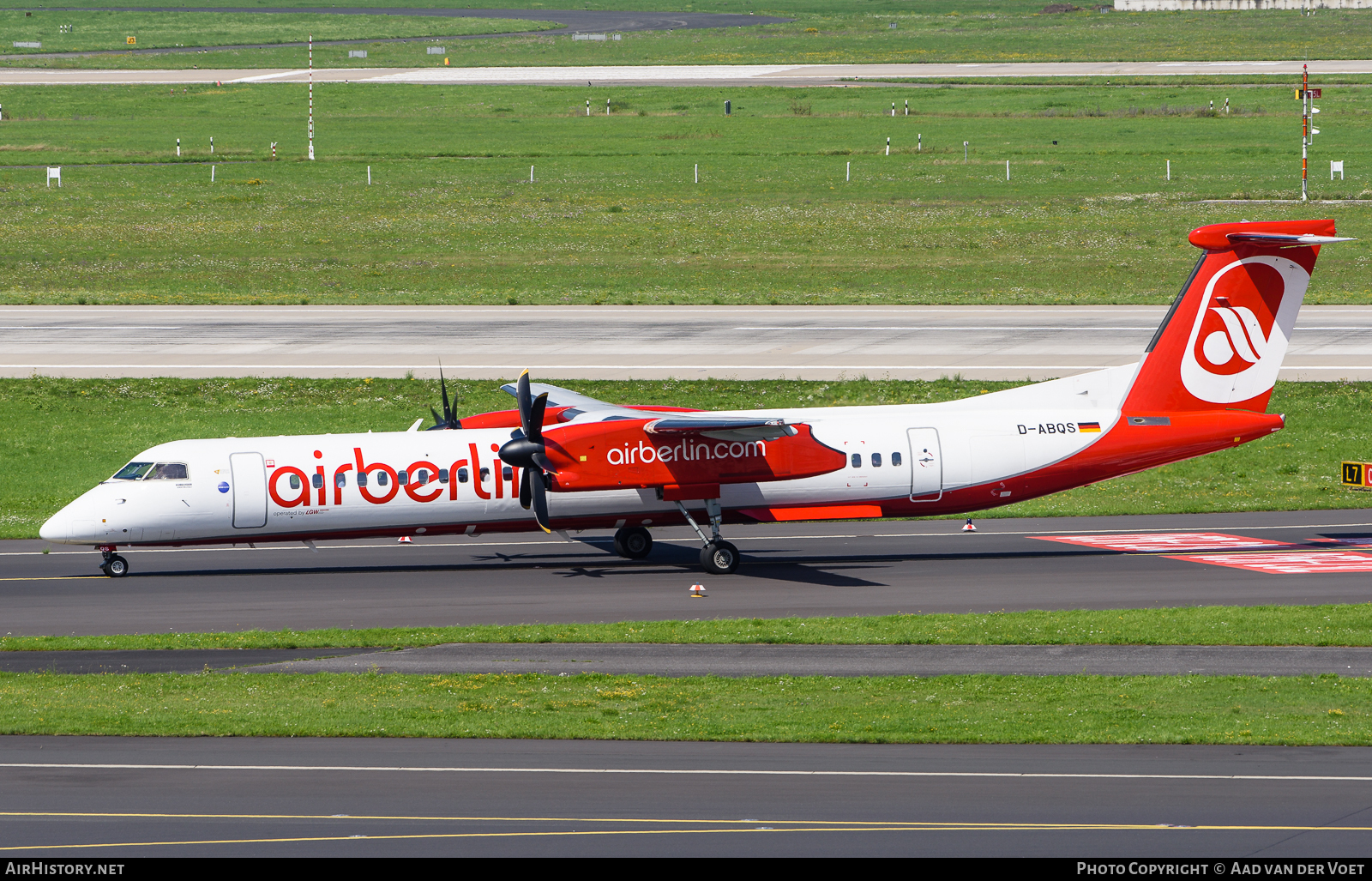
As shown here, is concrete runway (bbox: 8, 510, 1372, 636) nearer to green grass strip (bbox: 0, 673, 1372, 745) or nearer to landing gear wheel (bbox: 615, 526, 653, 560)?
landing gear wheel (bbox: 615, 526, 653, 560)

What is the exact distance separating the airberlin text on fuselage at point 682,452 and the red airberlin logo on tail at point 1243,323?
997 cm

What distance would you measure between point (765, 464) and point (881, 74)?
99.0 metres

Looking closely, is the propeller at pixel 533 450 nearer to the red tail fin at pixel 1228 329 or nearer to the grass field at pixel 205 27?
the red tail fin at pixel 1228 329

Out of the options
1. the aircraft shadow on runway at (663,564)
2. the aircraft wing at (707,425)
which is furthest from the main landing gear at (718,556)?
the aircraft wing at (707,425)

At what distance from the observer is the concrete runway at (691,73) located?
11912 centimetres

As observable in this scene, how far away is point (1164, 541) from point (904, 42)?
125312 millimetres

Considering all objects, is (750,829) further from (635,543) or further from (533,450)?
(635,543)

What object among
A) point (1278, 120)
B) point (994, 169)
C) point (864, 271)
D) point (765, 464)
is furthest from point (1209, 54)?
point (765, 464)

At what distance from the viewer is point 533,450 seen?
2905cm

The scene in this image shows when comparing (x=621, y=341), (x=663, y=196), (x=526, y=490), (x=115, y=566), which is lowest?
(x=115, y=566)

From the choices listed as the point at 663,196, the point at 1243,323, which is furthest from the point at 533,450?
the point at 663,196

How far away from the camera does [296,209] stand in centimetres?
7575

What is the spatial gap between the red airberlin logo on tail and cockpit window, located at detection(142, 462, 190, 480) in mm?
21751
